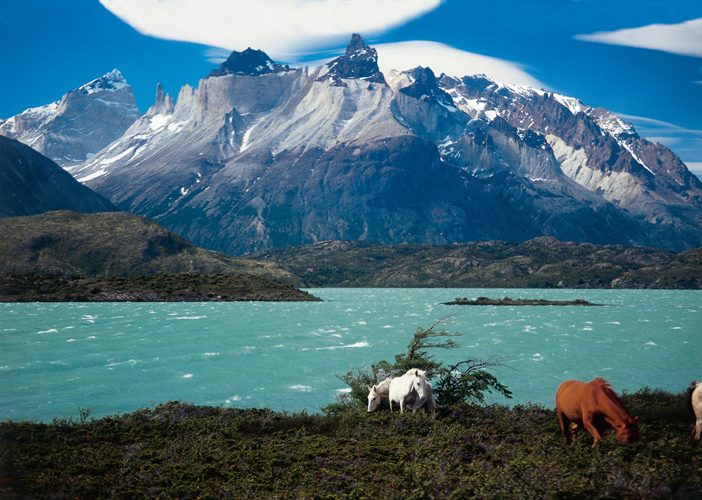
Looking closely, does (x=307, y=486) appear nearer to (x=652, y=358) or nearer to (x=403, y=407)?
(x=403, y=407)

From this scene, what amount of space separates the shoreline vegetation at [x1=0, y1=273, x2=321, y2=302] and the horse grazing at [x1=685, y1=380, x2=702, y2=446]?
17455 centimetres

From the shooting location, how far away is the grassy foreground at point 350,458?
12.2 meters

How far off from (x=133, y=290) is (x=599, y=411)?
17893cm

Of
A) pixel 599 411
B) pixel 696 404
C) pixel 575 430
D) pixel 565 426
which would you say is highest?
pixel 696 404

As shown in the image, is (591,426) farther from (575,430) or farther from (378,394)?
(378,394)

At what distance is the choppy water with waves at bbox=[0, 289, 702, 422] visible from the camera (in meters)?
35.9

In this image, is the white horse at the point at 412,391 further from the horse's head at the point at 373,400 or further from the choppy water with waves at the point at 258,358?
the choppy water with waves at the point at 258,358

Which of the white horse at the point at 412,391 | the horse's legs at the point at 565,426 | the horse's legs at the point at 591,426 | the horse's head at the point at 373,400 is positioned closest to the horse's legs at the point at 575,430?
the horse's legs at the point at 565,426

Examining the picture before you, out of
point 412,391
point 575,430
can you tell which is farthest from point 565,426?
point 412,391

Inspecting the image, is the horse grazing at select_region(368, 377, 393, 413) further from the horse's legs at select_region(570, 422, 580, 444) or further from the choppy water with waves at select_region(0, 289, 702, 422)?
the horse's legs at select_region(570, 422, 580, 444)

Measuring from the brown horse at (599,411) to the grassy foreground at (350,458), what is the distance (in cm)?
43

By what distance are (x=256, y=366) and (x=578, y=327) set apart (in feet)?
235

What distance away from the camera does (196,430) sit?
18.9m

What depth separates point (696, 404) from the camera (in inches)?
564
